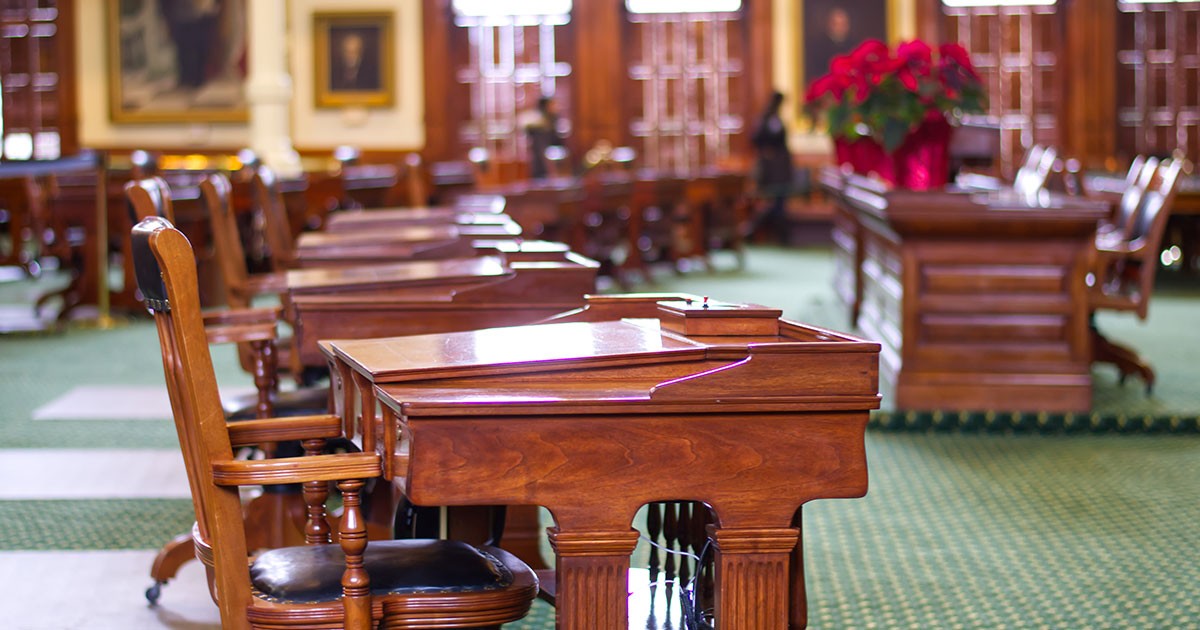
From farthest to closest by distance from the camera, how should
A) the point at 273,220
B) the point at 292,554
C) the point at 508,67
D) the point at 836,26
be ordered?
the point at 508,67
the point at 836,26
the point at 273,220
the point at 292,554

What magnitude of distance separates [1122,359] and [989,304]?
1.09 m

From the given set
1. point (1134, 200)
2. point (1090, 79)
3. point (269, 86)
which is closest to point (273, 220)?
point (1134, 200)

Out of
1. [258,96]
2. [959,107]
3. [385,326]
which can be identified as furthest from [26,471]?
[258,96]

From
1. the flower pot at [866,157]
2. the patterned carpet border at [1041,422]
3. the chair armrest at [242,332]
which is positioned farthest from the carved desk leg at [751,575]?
the flower pot at [866,157]

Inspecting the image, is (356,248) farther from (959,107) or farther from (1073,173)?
(1073,173)

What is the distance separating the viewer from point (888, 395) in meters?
6.03

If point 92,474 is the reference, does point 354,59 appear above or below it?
above

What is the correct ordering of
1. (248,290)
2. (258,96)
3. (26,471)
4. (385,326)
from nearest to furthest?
(385,326) → (248,290) → (26,471) → (258,96)

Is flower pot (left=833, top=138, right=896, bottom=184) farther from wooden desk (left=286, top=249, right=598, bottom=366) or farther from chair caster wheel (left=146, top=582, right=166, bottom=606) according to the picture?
chair caster wheel (left=146, top=582, right=166, bottom=606)

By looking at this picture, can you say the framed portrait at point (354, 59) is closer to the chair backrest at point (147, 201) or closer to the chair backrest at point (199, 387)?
the chair backrest at point (147, 201)

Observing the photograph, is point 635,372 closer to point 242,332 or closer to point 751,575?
point 751,575

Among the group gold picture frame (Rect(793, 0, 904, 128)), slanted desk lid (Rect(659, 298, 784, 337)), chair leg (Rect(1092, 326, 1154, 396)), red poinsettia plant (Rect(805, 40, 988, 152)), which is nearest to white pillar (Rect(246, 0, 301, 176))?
gold picture frame (Rect(793, 0, 904, 128))

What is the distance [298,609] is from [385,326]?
3.82 feet

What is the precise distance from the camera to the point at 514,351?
2.23 metres
